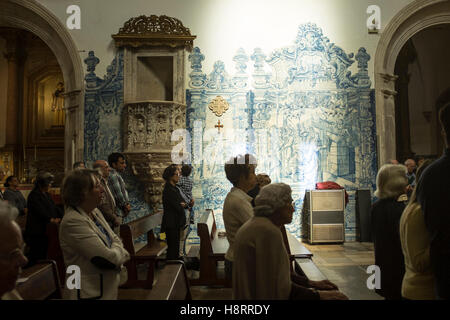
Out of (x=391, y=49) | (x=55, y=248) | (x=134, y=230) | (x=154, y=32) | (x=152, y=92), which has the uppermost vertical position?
(x=154, y=32)

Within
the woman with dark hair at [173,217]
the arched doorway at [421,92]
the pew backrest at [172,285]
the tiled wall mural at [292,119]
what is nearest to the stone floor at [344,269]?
the woman with dark hair at [173,217]

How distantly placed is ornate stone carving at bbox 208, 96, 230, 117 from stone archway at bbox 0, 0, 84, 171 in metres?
2.74

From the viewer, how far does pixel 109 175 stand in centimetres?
548

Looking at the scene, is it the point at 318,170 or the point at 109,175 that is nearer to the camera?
the point at 109,175

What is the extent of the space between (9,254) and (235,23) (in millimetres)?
7752

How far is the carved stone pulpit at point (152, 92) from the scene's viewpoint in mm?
7867

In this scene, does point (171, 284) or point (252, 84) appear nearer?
point (171, 284)

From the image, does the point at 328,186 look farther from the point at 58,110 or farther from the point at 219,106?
the point at 58,110

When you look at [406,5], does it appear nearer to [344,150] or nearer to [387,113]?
[387,113]

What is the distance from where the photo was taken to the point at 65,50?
341 inches

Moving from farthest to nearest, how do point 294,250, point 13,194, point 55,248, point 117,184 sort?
1. point 13,194
2. point 117,184
3. point 55,248
4. point 294,250

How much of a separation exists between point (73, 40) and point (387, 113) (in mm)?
6817

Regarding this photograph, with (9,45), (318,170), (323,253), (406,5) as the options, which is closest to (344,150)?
(318,170)

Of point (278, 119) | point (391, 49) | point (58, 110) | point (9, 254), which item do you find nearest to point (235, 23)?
point (278, 119)
